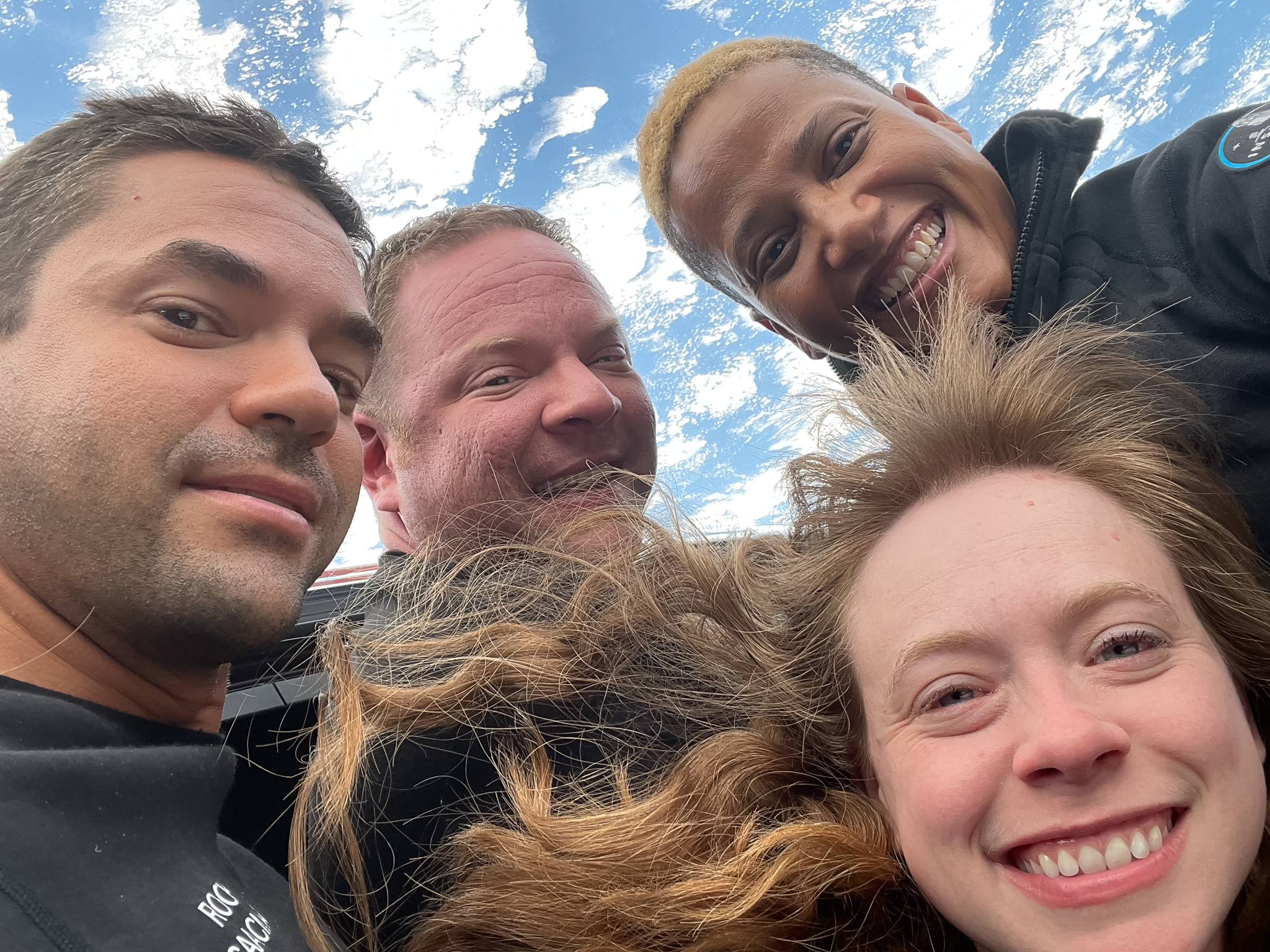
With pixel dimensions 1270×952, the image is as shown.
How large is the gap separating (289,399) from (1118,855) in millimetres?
1061

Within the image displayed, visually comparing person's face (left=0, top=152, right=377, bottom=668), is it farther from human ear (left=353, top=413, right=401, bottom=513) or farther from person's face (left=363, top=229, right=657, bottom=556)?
human ear (left=353, top=413, right=401, bottom=513)

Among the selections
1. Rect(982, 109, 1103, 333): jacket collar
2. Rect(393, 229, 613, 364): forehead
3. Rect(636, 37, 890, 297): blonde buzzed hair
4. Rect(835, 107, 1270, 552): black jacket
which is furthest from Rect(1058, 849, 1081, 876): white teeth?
Rect(636, 37, 890, 297): blonde buzzed hair

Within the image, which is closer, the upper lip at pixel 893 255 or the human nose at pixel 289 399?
the human nose at pixel 289 399

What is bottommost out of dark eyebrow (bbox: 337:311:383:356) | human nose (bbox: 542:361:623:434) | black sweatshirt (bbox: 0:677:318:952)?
black sweatshirt (bbox: 0:677:318:952)

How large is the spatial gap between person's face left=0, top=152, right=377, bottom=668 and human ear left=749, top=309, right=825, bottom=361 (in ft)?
3.57

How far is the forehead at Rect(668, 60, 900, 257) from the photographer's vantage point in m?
1.51

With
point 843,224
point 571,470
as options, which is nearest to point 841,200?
point 843,224

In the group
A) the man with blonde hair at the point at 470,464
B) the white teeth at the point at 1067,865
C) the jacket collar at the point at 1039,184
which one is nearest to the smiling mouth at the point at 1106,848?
the white teeth at the point at 1067,865

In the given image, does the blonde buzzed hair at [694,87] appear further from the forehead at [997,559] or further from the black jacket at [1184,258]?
the forehead at [997,559]

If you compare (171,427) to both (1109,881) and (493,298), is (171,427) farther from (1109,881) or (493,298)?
(1109,881)

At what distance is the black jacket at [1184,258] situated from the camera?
1154mm

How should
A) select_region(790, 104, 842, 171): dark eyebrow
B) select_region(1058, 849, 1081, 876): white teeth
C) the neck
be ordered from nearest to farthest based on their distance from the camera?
select_region(1058, 849, 1081, 876): white teeth, the neck, select_region(790, 104, 842, 171): dark eyebrow

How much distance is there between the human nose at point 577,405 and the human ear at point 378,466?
0.44 meters

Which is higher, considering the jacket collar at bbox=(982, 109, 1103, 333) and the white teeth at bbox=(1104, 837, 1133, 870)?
the jacket collar at bbox=(982, 109, 1103, 333)
